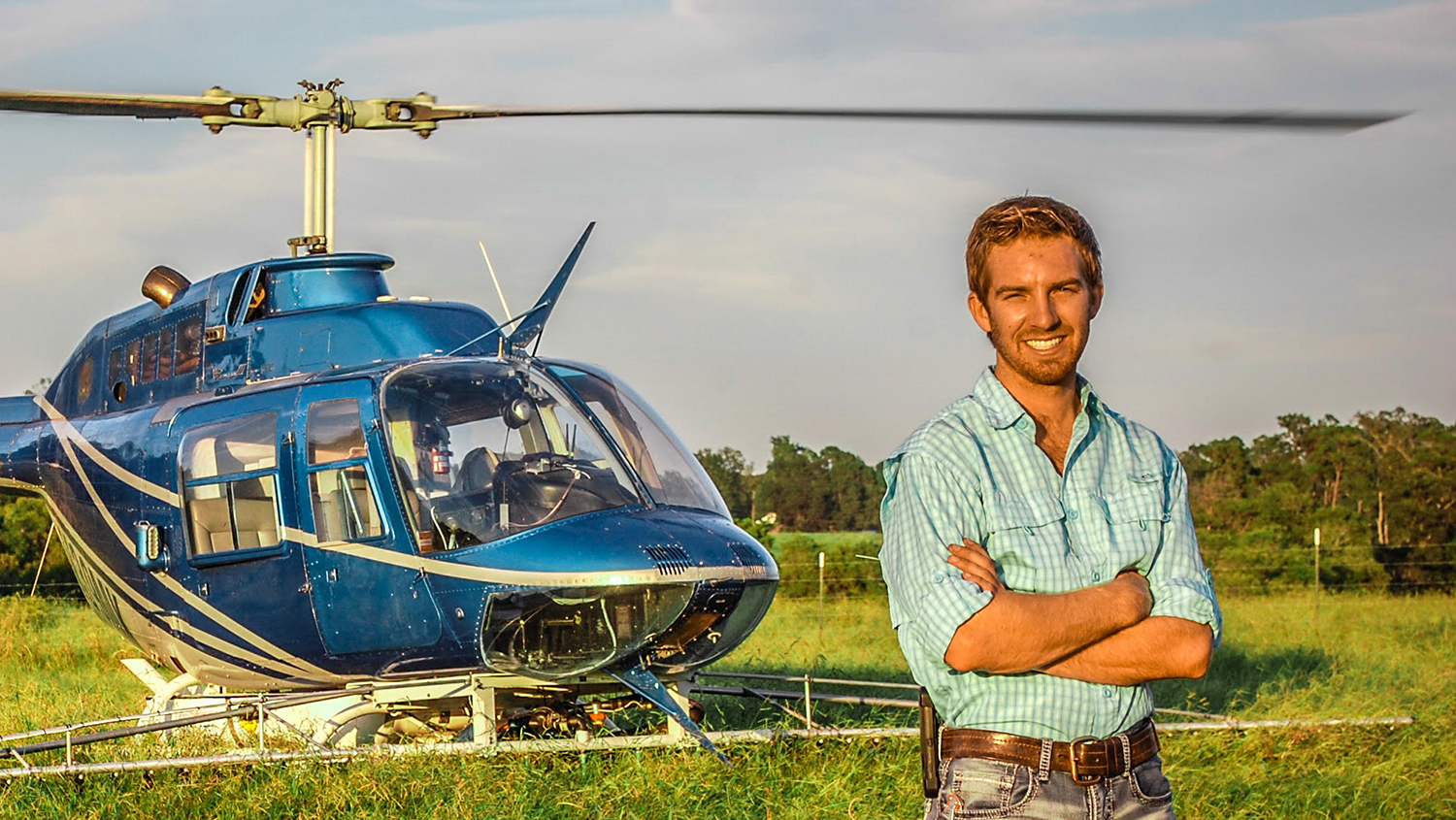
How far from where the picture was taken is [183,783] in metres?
7.35

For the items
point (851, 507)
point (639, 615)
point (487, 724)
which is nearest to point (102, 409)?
point (487, 724)

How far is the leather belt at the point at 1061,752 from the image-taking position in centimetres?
289

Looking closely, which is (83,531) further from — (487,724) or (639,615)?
(639,615)

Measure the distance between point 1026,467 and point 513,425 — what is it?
477 centimetres

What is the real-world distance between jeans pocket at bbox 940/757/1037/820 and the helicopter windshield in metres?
4.50

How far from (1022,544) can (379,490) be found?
16.4 ft

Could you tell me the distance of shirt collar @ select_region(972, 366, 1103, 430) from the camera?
3082 millimetres

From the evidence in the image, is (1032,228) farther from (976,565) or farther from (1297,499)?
(1297,499)

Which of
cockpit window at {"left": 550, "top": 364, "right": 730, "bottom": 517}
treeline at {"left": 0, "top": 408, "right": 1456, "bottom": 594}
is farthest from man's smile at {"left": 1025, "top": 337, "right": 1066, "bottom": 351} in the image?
treeline at {"left": 0, "top": 408, "right": 1456, "bottom": 594}

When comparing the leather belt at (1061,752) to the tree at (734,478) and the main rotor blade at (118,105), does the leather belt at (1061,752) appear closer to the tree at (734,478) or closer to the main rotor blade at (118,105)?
the main rotor blade at (118,105)

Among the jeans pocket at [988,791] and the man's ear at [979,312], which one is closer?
the jeans pocket at [988,791]

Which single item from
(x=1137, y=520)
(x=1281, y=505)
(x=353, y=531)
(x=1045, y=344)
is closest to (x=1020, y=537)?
(x=1137, y=520)

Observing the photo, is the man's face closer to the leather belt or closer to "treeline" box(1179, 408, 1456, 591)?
the leather belt

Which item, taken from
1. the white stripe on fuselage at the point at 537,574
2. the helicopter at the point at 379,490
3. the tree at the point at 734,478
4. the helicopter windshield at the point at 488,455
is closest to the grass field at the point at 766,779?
the helicopter at the point at 379,490
